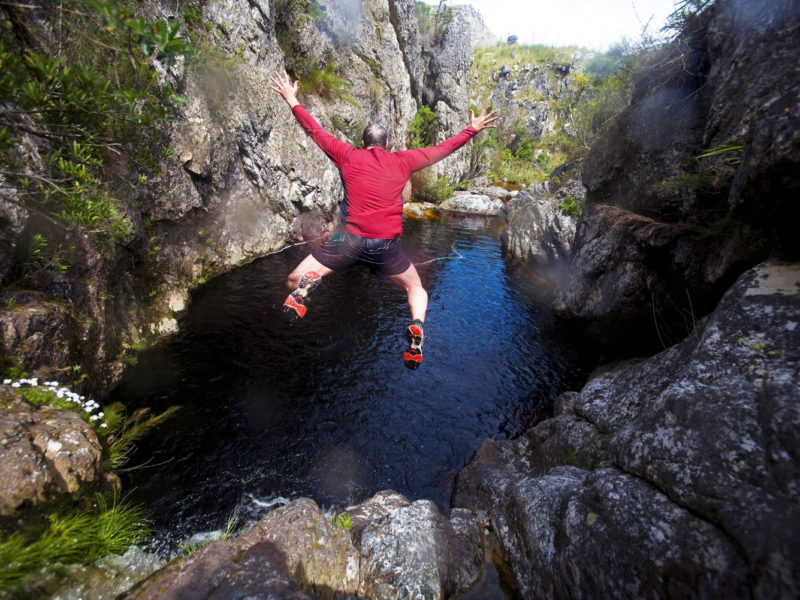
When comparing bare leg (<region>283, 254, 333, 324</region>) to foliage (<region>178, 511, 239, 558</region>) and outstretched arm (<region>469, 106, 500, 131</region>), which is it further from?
outstretched arm (<region>469, 106, 500, 131</region>)

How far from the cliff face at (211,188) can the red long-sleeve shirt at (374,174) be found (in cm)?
315

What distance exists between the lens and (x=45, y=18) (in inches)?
206

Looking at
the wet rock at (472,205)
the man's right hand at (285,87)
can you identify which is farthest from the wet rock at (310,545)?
the wet rock at (472,205)

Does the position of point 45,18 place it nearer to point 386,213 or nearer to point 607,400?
point 386,213

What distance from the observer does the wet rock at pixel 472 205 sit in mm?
32594

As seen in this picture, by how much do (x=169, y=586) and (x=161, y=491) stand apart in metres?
2.99

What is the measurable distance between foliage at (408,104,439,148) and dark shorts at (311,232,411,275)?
107ft

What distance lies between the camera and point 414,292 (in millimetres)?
5445

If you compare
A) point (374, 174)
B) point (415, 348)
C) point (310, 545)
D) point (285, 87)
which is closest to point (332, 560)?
point (310, 545)

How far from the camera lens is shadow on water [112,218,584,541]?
226 inches

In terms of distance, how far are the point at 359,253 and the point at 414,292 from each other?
1.01 m

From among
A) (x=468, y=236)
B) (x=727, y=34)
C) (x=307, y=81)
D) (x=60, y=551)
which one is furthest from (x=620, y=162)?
(x=307, y=81)

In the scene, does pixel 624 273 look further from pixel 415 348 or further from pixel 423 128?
pixel 423 128

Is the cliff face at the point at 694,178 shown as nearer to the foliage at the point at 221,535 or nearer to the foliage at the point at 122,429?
the foliage at the point at 221,535
